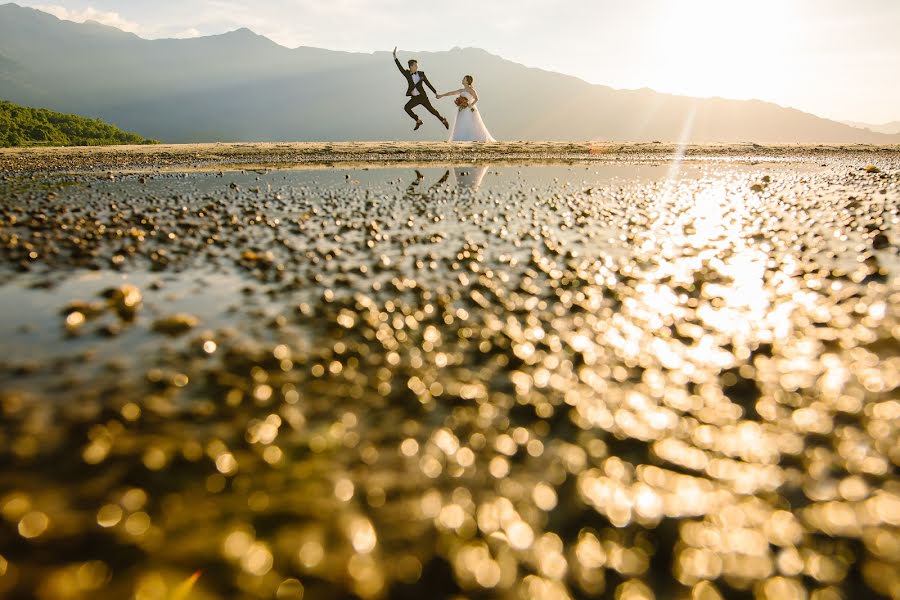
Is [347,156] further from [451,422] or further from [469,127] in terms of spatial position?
[451,422]

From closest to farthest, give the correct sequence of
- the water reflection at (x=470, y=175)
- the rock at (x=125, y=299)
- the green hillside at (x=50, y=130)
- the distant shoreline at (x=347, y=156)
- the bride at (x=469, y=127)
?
the rock at (x=125, y=299), the water reflection at (x=470, y=175), the distant shoreline at (x=347, y=156), the bride at (x=469, y=127), the green hillside at (x=50, y=130)

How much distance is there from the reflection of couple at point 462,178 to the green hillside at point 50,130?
52.6 meters

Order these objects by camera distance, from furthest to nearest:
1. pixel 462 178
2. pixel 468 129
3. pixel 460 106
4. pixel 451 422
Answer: pixel 468 129 → pixel 460 106 → pixel 462 178 → pixel 451 422

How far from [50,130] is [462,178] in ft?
211

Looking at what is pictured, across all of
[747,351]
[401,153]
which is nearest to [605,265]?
[747,351]

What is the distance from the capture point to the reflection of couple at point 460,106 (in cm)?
3244

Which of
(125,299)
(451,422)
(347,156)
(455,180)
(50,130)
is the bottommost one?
(50,130)

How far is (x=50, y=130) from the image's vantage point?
6431 cm

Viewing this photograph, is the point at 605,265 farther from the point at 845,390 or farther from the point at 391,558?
the point at 391,558

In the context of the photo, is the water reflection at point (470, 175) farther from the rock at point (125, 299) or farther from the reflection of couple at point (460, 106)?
the rock at point (125, 299)

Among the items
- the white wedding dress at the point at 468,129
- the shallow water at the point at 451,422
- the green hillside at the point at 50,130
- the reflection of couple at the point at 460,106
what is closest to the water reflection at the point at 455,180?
the reflection of couple at the point at 460,106

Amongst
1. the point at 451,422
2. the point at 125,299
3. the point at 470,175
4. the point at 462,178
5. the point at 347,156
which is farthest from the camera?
the point at 347,156

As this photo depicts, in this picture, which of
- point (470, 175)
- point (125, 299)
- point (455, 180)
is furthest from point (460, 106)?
point (125, 299)

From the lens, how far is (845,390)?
521cm
